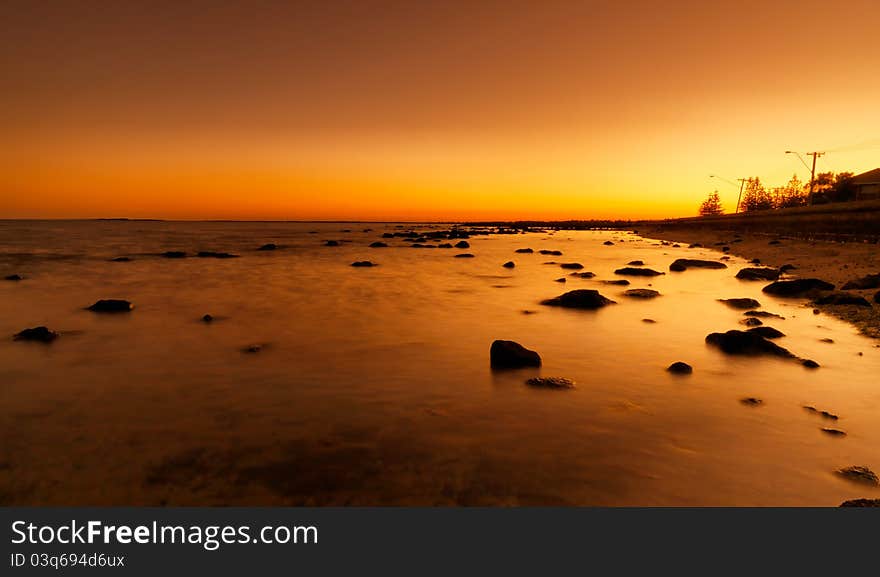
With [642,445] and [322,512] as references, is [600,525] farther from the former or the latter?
[322,512]

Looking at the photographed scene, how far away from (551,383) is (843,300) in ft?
33.6

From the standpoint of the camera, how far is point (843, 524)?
3684mm

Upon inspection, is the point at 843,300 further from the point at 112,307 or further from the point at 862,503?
the point at 112,307

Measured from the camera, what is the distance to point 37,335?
10289mm

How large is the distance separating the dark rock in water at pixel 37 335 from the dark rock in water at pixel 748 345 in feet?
46.9

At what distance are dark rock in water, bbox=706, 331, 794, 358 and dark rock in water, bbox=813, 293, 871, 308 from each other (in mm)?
5228

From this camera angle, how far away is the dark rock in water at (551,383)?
7270 millimetres

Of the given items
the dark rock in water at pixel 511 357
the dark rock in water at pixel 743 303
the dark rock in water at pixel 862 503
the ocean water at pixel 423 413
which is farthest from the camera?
the dark rock in water at pixel 743 303

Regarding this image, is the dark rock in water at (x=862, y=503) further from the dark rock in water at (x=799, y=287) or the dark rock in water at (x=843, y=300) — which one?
the dark rock in water at (x=799, y=287)

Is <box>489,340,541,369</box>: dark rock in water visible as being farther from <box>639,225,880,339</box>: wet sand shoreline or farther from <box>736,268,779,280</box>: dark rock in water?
<box>736,268,779,280</box>: dark rock in water

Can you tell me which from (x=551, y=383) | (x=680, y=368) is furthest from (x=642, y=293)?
(x=551, y=383)

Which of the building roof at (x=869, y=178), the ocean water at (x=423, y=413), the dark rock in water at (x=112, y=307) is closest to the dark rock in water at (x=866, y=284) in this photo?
the ocean water at (x=423, y=413)

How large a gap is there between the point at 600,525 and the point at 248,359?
7.22 m

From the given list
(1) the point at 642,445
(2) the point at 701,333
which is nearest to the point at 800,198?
(2) the point at 701,333
